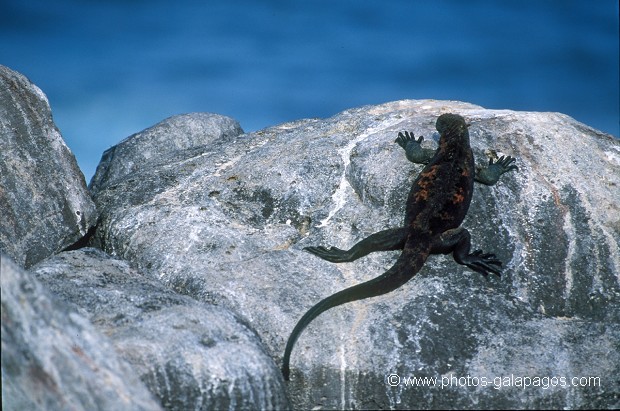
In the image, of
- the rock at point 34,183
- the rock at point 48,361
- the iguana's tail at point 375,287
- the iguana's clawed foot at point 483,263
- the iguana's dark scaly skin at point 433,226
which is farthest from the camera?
the rock at point 34,183

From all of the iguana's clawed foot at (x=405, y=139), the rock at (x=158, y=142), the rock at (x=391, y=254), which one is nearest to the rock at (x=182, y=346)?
the rock at (x=391, y=254)

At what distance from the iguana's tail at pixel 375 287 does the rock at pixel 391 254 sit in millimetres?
89

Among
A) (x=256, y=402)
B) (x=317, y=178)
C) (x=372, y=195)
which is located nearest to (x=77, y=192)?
(x=317, y=178)

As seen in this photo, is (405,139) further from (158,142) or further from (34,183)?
(158,142)

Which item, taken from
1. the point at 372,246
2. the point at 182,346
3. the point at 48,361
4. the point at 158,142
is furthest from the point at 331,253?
the point at 158,142

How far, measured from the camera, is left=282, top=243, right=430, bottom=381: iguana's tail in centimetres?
584

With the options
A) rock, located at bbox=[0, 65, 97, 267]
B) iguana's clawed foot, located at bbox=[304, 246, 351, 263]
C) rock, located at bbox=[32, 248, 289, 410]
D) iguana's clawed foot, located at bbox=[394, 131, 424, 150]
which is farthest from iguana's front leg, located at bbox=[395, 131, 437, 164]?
rock, located at bbox=[0, 65, 97, 267]

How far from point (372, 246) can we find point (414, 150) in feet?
3.66

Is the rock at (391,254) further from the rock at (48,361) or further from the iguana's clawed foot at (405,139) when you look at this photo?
the rock at (48,361)

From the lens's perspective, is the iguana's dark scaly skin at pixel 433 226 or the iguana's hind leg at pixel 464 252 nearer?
the iguana's dark scaly skin at pixel 433 226

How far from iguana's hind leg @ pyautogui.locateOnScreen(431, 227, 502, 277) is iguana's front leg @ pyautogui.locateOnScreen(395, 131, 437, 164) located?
3.03ft

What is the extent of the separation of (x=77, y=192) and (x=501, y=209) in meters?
3.96

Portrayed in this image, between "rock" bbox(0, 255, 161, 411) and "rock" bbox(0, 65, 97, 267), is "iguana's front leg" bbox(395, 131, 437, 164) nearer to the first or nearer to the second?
"rock" bbox(0, 65, 97, 267)

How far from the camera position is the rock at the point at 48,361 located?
401 cm
